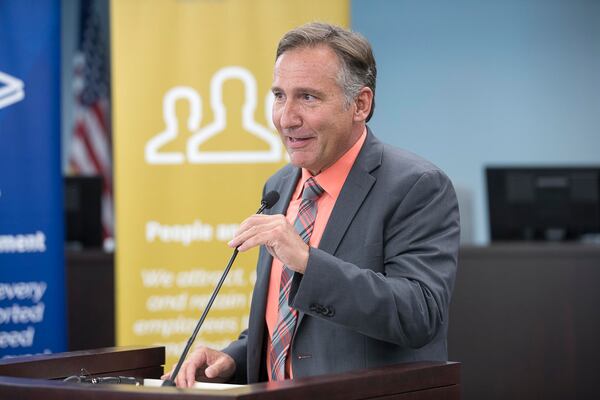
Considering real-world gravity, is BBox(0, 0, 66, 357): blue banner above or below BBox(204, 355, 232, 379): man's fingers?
above

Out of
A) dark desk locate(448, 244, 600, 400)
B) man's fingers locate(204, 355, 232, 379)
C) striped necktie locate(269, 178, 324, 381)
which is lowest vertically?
dark desk locate(448, 244, 600, 400)

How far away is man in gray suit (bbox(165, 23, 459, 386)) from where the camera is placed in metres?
1.79

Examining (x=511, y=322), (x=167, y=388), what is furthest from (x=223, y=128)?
(x=167, y=388)

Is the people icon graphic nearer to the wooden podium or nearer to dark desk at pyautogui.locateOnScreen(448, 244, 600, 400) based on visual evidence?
dark desk at pyautogui.locateOnScreen(448, 244, 600, 400)

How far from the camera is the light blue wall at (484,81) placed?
26.0 feet

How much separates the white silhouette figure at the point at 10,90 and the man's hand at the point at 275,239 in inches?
103

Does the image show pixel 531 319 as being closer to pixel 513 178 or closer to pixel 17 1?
pixel 513 178

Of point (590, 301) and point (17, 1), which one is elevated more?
Result: point (17, 1)

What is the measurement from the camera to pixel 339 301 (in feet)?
5.82

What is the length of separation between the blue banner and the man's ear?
2.35 metres

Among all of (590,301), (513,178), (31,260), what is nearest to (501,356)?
(590,301)

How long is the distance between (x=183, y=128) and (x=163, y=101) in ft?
0.54

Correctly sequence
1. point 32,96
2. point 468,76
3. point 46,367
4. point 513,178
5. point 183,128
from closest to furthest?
point 46,367
point 32,96
point 183,128
point 513,178
point 468,76

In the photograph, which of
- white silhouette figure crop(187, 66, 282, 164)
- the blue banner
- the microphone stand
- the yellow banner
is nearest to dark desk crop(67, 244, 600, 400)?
the yellow banner
